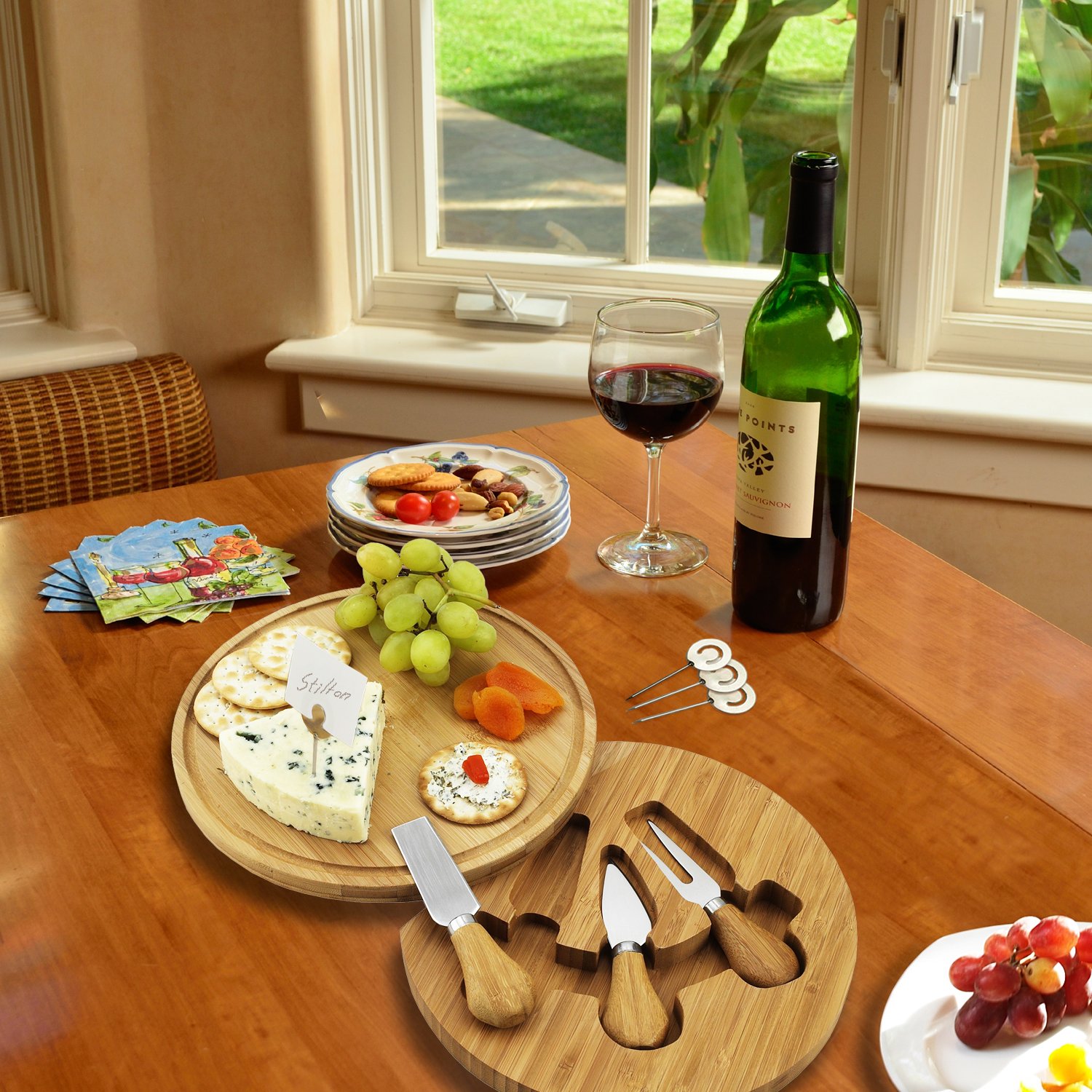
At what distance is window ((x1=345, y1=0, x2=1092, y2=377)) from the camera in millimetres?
1781

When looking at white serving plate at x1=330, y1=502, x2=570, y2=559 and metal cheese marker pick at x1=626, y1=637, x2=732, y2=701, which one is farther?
white serving plate at x1=330, y1=502, x2=570, y2=559

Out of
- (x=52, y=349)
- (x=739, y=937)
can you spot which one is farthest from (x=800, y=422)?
(x=52, y=349)

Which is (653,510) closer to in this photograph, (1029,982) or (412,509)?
(412,509)

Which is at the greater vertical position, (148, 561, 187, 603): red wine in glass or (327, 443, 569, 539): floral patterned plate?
(327, 443, 569, 539): floral patterned plate

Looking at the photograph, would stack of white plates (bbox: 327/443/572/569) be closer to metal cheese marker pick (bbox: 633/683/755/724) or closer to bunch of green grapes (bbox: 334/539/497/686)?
bunch of green grapes (bbox: 334/539/497/686)

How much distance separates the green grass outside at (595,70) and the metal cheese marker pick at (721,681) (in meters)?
1.23

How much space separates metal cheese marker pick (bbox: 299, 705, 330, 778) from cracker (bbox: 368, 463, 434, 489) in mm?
451

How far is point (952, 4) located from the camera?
1690 mm

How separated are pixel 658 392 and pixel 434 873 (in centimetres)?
50

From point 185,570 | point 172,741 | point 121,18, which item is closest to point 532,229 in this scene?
point 121,18

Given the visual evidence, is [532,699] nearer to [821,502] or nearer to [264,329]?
[821,502]

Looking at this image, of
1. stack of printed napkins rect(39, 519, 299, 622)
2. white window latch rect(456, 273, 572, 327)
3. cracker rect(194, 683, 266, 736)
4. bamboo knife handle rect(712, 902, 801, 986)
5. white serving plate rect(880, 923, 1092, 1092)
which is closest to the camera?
white serving plate rect(880, 923, 1092, 1092)

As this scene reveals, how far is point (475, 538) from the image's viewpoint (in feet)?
3.71

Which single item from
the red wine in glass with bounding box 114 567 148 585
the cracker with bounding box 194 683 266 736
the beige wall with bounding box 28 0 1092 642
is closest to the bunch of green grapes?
the cracker with bounding box 194 683 266 736
